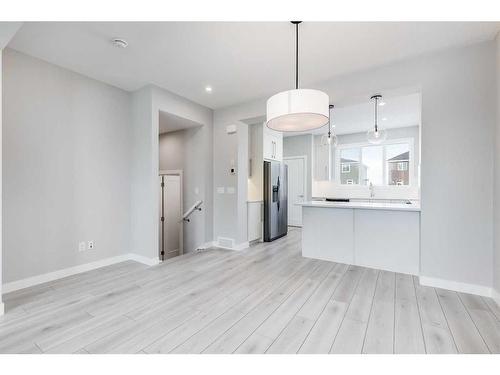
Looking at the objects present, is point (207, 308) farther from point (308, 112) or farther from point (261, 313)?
point (308, 112)

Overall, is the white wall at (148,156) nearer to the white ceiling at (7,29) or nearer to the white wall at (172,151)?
the white wall at (172,151)

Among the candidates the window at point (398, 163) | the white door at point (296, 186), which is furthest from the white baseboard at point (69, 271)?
the window at point (398, 163)

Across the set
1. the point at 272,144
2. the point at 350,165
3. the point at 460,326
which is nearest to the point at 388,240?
the point at 460,326

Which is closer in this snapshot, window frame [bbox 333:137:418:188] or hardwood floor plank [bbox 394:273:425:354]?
hardwood floor plank [bbox 394:273:425:354]

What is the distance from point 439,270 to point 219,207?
10.9 feet

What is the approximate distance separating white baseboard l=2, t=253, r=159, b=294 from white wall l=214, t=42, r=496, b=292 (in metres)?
3.69

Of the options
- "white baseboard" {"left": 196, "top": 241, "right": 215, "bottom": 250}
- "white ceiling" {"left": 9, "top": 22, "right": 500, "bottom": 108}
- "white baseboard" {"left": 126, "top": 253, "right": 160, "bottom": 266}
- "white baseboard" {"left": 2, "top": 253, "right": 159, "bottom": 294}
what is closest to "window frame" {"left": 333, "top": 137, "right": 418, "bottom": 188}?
"white ceiling" {"left": 9, "top": 22, "right": 500, "bottom": 108}

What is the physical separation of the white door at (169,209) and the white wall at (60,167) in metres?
1.14

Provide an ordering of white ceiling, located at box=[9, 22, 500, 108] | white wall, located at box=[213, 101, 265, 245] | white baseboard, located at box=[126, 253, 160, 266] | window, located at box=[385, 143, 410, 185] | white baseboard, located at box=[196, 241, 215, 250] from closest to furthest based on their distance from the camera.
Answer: white ceiling, located at box=[9, 22, 500, 108]
white baseboard, located at box=[126, 253, 160, 266]
white wall, located at box=[213, 101, 265, 245]
white baseboard, located at box=[196, 241, 215, 250]
window, located at box=[385, 143, 410, 185]

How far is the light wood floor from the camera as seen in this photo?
1669 mm

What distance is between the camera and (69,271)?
304 centimetres

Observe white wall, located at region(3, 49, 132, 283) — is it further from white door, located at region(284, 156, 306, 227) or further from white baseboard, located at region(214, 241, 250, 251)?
white door, located at region(284, 156, 306, 227)

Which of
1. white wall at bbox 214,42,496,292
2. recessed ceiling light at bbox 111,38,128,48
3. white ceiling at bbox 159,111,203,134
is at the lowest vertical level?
white wall at bbox 214,42,496,292

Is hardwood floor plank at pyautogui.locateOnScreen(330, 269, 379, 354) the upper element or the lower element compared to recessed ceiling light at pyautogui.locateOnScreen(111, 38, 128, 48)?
lower
